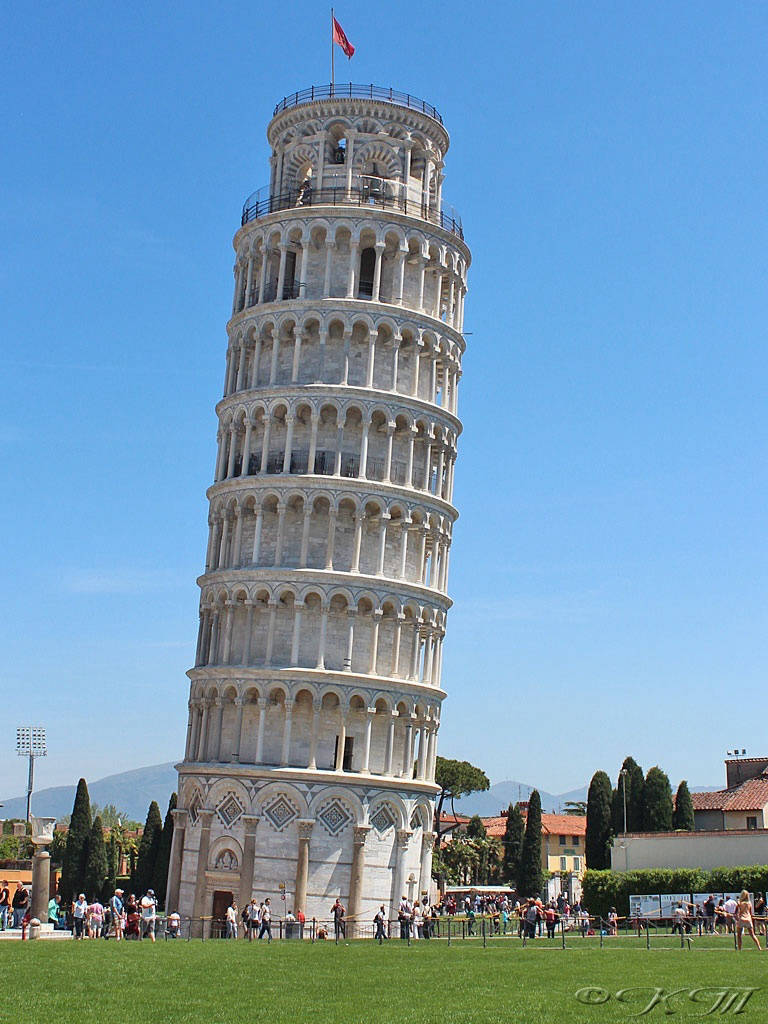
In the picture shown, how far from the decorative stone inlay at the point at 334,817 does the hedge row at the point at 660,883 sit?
1277 cm

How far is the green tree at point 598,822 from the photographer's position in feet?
253

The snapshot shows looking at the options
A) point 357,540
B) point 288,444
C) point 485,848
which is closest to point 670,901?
point 357,540

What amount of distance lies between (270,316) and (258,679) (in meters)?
16.9

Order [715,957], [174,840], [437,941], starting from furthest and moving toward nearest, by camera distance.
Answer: [174,840] → [437,941] → [715,957]

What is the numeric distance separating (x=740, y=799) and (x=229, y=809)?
32.2m

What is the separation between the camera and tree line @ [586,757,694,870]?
3036 inches

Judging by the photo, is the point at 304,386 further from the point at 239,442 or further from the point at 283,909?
the point at 283,909

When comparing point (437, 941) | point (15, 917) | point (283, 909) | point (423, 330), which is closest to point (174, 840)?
point (283, 909)

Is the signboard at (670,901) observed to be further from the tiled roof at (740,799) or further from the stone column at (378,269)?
the stone column at (378,269)

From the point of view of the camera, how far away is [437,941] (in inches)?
1704

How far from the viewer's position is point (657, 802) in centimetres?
7781

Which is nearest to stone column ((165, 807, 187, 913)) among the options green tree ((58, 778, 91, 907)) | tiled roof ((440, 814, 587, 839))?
green tree ((58, 778, 91, 907))

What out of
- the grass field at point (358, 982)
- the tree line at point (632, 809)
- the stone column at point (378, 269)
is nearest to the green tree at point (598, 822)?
the tree line at point (632, 809)

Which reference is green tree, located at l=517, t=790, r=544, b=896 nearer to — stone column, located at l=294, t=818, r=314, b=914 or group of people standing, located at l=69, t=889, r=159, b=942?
stone column, located at l=294, t=818, r=314, b=914
